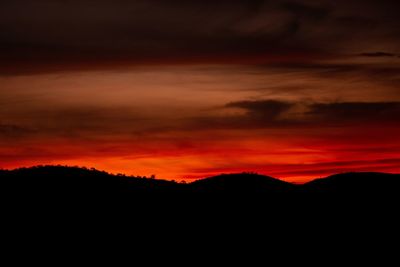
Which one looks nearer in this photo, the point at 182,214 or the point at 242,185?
the point at 182,214

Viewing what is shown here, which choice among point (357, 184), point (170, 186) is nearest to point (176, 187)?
point (170, 186)

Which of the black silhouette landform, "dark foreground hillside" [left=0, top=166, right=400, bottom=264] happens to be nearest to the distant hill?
the black silhouette landform

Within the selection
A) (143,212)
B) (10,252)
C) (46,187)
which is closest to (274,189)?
(143,212)

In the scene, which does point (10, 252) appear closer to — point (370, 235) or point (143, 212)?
point (143, 212)

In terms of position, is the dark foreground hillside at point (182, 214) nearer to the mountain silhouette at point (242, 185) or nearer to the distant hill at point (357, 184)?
the mountain silhouette at point (242, 185)

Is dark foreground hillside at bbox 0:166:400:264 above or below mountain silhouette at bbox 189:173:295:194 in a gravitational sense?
below

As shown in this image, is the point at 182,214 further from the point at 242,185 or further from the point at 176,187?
the point at 242,185

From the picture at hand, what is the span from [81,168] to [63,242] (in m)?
14.9

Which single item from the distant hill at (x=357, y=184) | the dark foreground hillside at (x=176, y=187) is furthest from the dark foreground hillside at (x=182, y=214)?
the distant hill at (x=357, y=184)

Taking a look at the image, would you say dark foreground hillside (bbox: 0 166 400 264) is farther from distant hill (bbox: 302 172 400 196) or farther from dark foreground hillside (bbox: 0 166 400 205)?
distant hill (bbox: 302 172 400 196)

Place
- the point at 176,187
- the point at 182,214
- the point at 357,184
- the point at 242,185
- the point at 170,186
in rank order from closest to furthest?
the point at 182,214 → the point at 170,186 → the point at 176,187 → the point at 242,185 → the point at 357,184

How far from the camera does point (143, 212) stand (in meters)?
58.9

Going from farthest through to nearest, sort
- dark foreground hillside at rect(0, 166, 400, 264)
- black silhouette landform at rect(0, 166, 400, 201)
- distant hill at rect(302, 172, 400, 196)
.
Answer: distant hill at rect(302, 172, 400, 196)
black silhouette landform at rect(0, 166, 400, 201)
dark foreground hillside at rect(0, 166, 400, 264)

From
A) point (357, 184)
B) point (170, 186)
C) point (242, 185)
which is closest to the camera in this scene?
point (170, 186)
